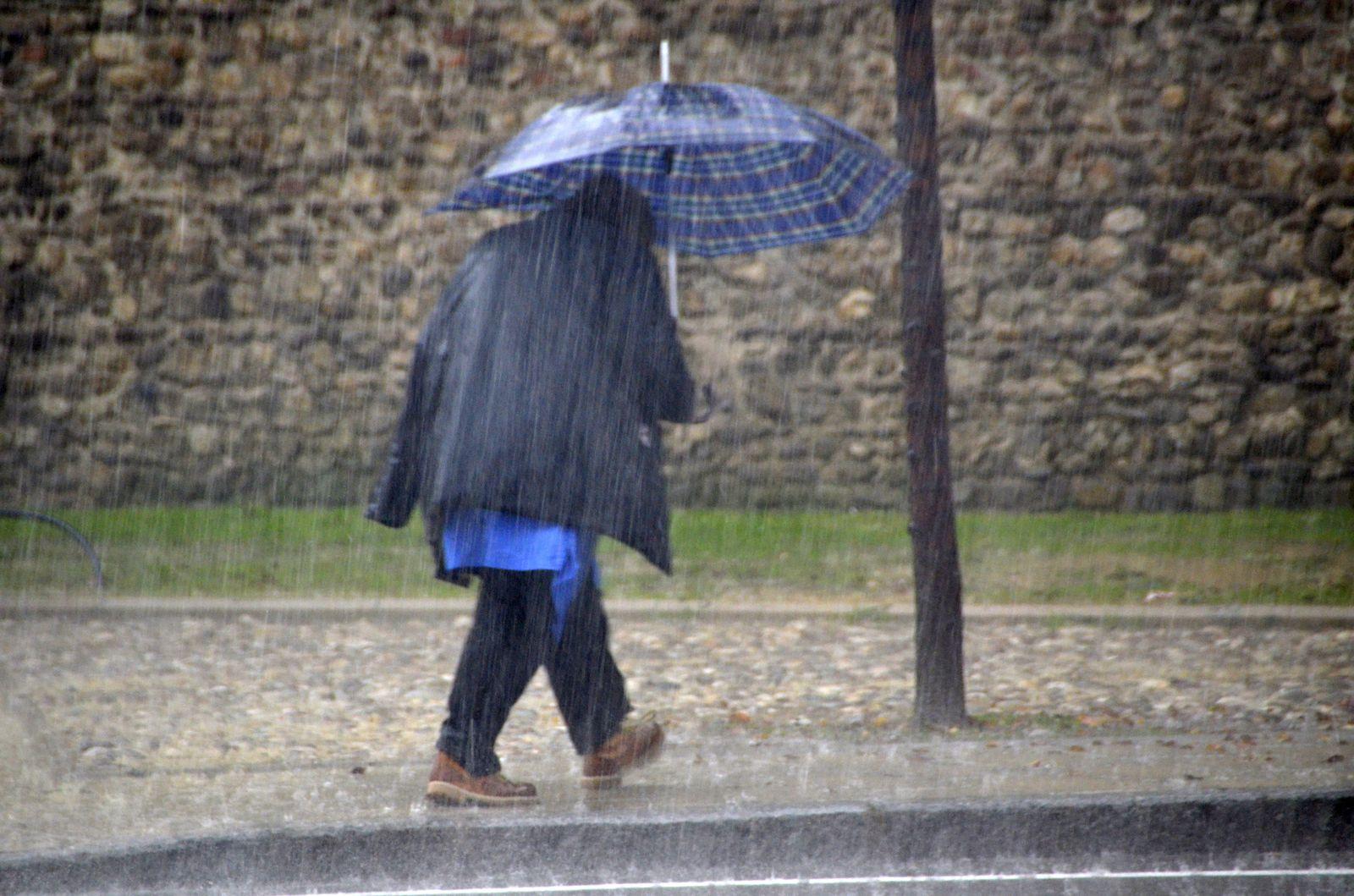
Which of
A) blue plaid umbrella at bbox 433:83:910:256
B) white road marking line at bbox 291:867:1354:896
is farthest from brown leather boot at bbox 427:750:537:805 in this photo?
blue plaid umbrella at bbox 433:83:910:256

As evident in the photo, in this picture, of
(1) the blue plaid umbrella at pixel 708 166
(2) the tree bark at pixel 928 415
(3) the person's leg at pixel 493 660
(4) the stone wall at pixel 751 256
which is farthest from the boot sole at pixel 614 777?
(4) the stone wall at pixel 751 256

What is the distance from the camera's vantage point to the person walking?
4355mm

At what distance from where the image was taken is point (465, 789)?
448 centimetres

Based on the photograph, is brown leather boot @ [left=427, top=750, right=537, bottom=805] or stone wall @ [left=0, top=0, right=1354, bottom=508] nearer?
brown leather boot @ [left=427, top=750, right=537, bottom=805]

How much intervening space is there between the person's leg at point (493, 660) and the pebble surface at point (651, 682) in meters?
0.92

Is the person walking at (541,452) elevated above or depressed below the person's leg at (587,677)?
above

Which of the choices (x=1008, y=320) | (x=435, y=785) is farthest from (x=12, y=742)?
(x=1008, y=320)

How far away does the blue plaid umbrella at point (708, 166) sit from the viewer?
15.0 ft

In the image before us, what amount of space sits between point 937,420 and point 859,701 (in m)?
1.28

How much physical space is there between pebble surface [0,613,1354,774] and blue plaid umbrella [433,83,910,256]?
71.2 inches

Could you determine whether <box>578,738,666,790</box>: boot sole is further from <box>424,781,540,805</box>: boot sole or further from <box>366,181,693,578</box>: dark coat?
<box>366,181,693,578</box>: dark coat

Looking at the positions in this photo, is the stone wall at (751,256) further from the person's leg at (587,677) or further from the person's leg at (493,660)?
the person's leg at (493,660)

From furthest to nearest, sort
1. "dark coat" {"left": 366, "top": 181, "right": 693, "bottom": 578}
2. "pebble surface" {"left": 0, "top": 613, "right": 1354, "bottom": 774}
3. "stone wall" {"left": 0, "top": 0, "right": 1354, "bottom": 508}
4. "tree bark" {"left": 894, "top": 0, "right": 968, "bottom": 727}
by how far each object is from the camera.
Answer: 1. "stone wall" {"left": 0, "top": 0, "right": 1354, "bottom": 508}
2. "pebble surface" {"left": 0, "top": 613, "right": 1354, "bottom": 774}
3. "tree bark" {"left": 894, "top": 0, "right": 968, "bottom": 727}
4. "dark coat" {"left": 366, "top": 181, "right": 693, "bottom": 578}

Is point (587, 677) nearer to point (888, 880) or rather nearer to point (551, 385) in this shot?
point (551, 385)
